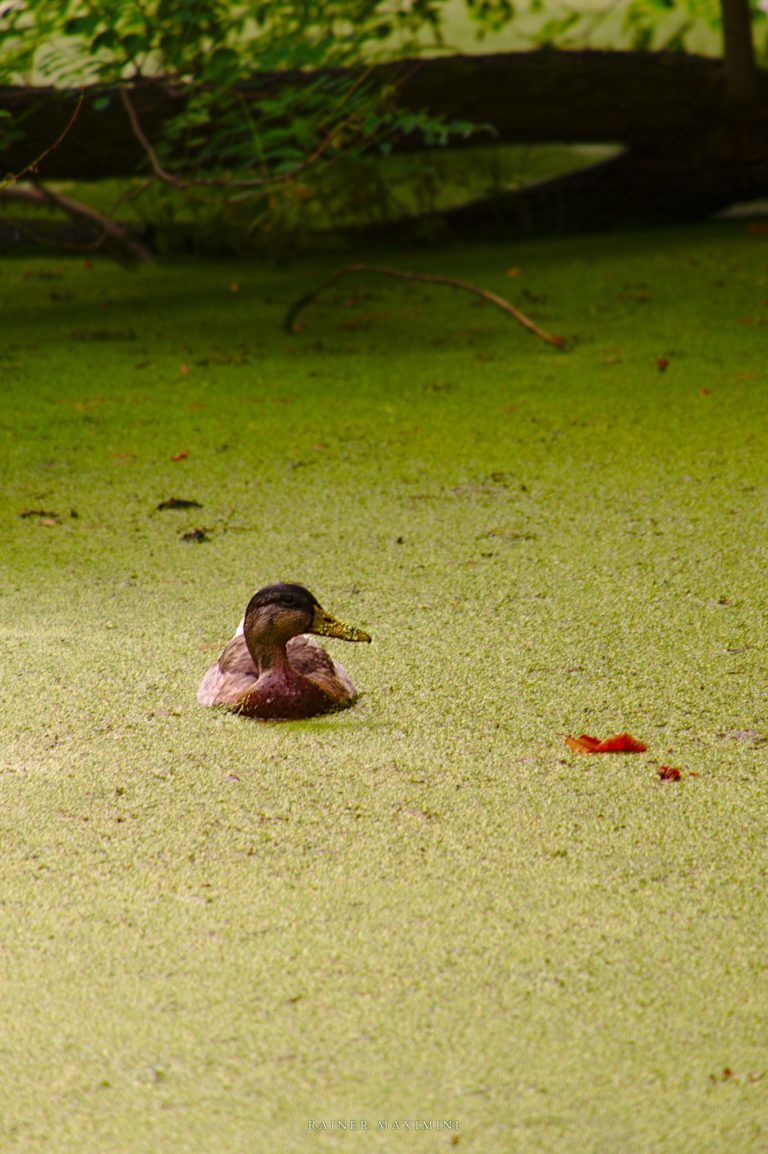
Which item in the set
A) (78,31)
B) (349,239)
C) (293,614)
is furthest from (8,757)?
(349,239)

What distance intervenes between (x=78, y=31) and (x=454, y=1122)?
332 cm

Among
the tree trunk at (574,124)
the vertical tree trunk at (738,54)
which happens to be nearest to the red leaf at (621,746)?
the tree trunk at (574,124)

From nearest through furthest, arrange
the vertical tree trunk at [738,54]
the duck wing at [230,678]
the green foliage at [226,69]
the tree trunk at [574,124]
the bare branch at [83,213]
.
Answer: the duck wing at [230,678]
the green foliage at [226,69]
the bare branch at [83,213]
the tree trunk at [574,124]
the vertical tree trunk at [738,54]

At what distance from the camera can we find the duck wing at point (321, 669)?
65.5 inches

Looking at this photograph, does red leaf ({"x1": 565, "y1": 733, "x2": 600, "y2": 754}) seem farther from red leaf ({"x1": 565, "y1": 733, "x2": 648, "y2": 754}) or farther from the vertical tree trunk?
the vertical tree trunk

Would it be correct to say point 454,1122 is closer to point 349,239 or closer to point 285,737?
point 285,737

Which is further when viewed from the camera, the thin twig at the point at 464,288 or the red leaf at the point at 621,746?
the thin twig at the point at 464,288

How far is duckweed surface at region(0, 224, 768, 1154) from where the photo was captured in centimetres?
101

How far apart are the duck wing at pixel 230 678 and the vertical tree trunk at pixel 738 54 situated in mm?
4484

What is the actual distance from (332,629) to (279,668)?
0.34ft

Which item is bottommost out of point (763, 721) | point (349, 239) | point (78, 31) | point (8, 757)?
point (349, 239)

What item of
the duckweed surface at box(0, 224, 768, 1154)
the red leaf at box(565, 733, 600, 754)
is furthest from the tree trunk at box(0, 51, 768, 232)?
the red leaf at box(565, 733, 600, 754)

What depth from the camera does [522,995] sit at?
3.61ft

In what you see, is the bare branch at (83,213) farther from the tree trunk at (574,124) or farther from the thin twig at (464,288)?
the thin twig at (464,288)
